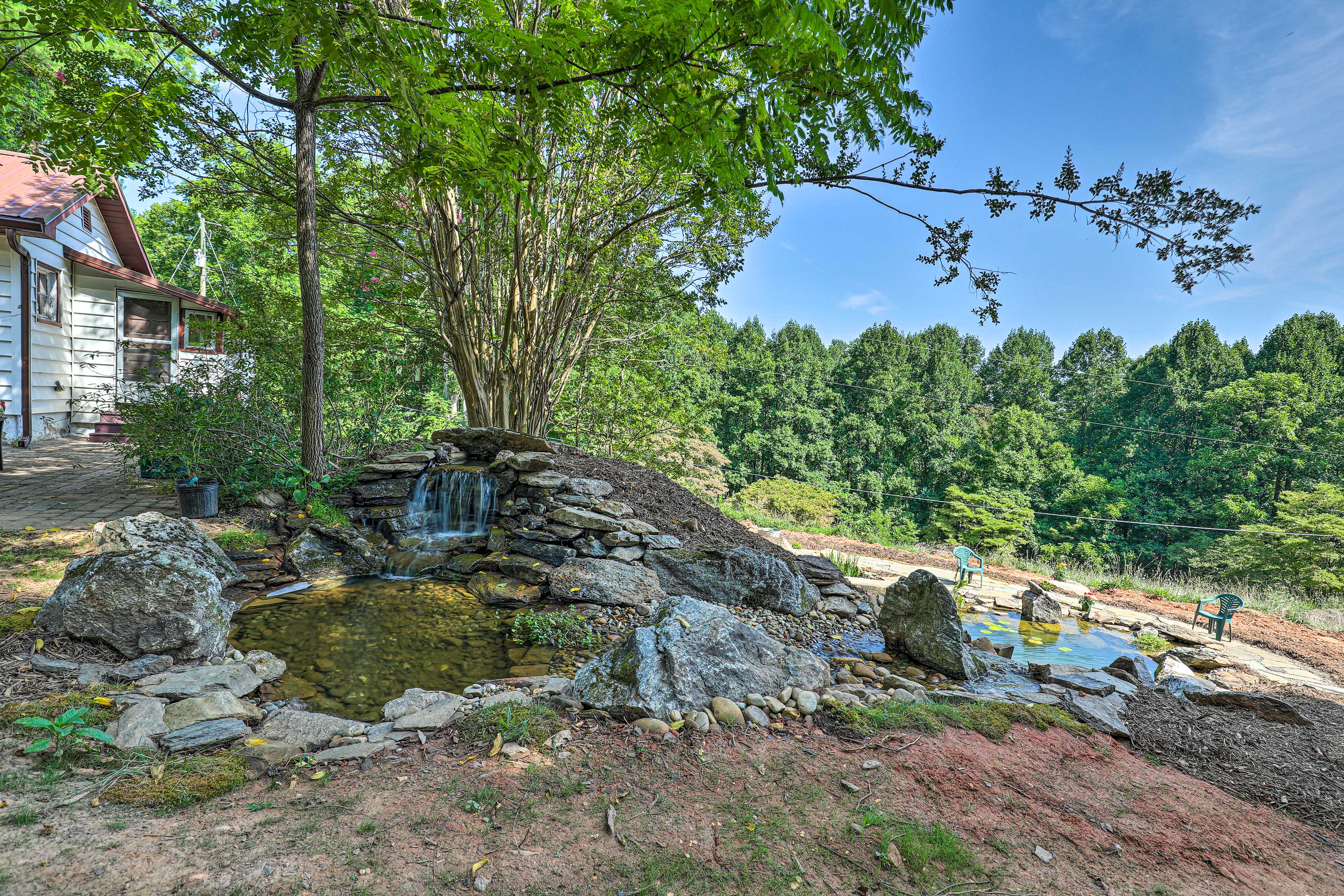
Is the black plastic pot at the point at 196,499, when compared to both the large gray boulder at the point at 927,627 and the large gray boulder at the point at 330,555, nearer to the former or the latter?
the large gray boulder at the point at 330,555

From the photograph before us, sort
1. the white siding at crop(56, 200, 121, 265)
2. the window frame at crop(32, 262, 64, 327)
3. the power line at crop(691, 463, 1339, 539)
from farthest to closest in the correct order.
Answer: the power line at crop(691, 463, 1339, 539) < the white siding at crop(56, 200, 121, 265) < the window frame at crop(32, 262, 64, 327)

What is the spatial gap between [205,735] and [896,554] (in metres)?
10.4

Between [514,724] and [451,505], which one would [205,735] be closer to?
[514,724]

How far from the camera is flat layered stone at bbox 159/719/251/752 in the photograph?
220 centimetres

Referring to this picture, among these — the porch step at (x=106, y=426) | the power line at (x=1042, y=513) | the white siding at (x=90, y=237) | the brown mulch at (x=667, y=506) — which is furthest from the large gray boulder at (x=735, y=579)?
the white siding at (x=90, y=237)

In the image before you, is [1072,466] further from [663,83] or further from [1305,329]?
[663,83]

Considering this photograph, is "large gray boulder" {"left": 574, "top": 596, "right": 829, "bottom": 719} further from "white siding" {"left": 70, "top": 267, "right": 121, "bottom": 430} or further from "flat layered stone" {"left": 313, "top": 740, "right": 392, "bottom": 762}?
"white siding" {"left": 70, "top": 267, "right": 121, "bottom": 430}

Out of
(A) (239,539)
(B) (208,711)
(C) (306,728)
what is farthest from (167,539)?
(C) (306,728)

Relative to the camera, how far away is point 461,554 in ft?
19.1

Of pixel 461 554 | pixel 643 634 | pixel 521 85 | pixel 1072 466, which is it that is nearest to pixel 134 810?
pixel 643 634

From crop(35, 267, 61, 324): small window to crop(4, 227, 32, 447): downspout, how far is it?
55 cm

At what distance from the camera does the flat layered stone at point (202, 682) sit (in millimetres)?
2680

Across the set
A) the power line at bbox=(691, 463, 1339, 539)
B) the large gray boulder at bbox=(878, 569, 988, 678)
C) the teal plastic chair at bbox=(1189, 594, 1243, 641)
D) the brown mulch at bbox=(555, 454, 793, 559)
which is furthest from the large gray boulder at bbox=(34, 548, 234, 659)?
the power line at bbox=(691, 463, 1339, 539)

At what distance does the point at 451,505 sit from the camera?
6383mm
